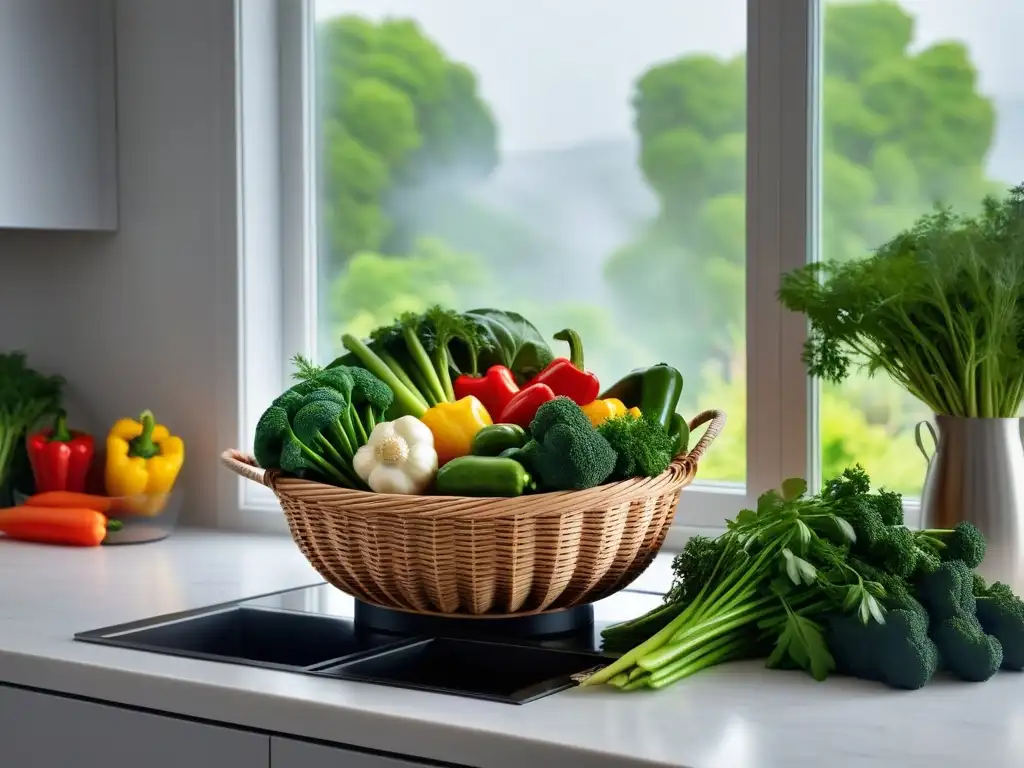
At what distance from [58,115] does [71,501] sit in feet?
2.37

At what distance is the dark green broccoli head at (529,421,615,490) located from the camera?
4.68 ft

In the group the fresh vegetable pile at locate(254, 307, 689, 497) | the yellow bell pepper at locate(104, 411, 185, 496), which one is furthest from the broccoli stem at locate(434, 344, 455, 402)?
the yellow bell pepper at locate(104, 411, 185, 496)

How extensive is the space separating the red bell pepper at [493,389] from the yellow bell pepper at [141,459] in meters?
0.88

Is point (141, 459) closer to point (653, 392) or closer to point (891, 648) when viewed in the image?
point (653, 392)

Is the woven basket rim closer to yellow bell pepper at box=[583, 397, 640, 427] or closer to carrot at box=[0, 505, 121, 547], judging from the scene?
yellow bell pepper at box=[583, 397, 640, 427]

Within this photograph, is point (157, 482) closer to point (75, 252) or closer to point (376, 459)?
point (75, 252)

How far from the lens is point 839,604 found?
4.44ft

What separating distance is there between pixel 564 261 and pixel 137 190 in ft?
2.86

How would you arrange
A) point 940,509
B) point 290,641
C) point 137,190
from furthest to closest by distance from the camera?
point 137,190
point 290,641
point 940,509

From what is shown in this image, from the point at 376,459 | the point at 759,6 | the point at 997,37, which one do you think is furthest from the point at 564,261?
the point at 376,459

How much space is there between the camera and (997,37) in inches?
76.0

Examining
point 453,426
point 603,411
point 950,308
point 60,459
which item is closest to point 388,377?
point 453,426

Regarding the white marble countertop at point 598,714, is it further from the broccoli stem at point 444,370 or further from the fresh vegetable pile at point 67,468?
the fresh vegetable pile at point 67,468

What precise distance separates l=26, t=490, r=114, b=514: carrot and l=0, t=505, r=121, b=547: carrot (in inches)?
0.5
